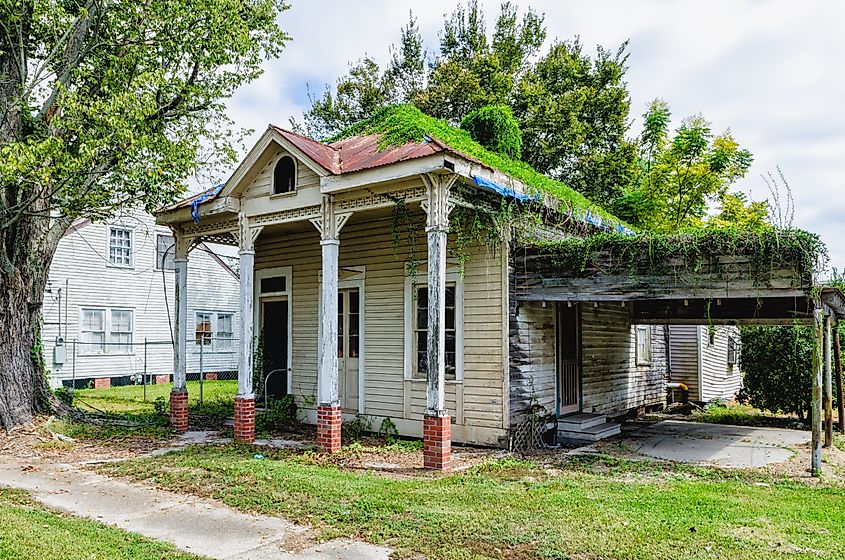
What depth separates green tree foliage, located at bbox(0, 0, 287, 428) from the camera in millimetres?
10500

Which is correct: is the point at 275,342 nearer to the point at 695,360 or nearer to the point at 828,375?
the point at 828,375

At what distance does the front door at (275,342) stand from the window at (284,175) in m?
3.42

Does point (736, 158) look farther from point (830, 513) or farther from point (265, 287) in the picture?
point (830, 513)

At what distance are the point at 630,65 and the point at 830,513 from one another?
25.6m

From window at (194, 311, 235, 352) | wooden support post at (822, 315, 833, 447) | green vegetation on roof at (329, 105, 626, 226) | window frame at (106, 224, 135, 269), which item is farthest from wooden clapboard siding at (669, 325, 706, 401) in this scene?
window frame at (106, 224, 135, 269)

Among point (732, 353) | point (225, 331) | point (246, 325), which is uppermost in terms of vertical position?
point (246, 325)

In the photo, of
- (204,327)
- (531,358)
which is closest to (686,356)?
(531,358)

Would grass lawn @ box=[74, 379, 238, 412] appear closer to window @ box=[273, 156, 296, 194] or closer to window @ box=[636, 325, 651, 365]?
window @ box=[273, 156, 296, 194]

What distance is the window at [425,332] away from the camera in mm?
10055

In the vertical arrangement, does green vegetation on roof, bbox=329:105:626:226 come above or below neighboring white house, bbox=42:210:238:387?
above

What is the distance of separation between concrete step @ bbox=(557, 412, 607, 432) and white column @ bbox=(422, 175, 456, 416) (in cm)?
333

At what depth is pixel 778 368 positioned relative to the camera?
13625 mm

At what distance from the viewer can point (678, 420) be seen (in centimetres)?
1394

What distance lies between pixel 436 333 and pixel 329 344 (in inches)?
71.8
